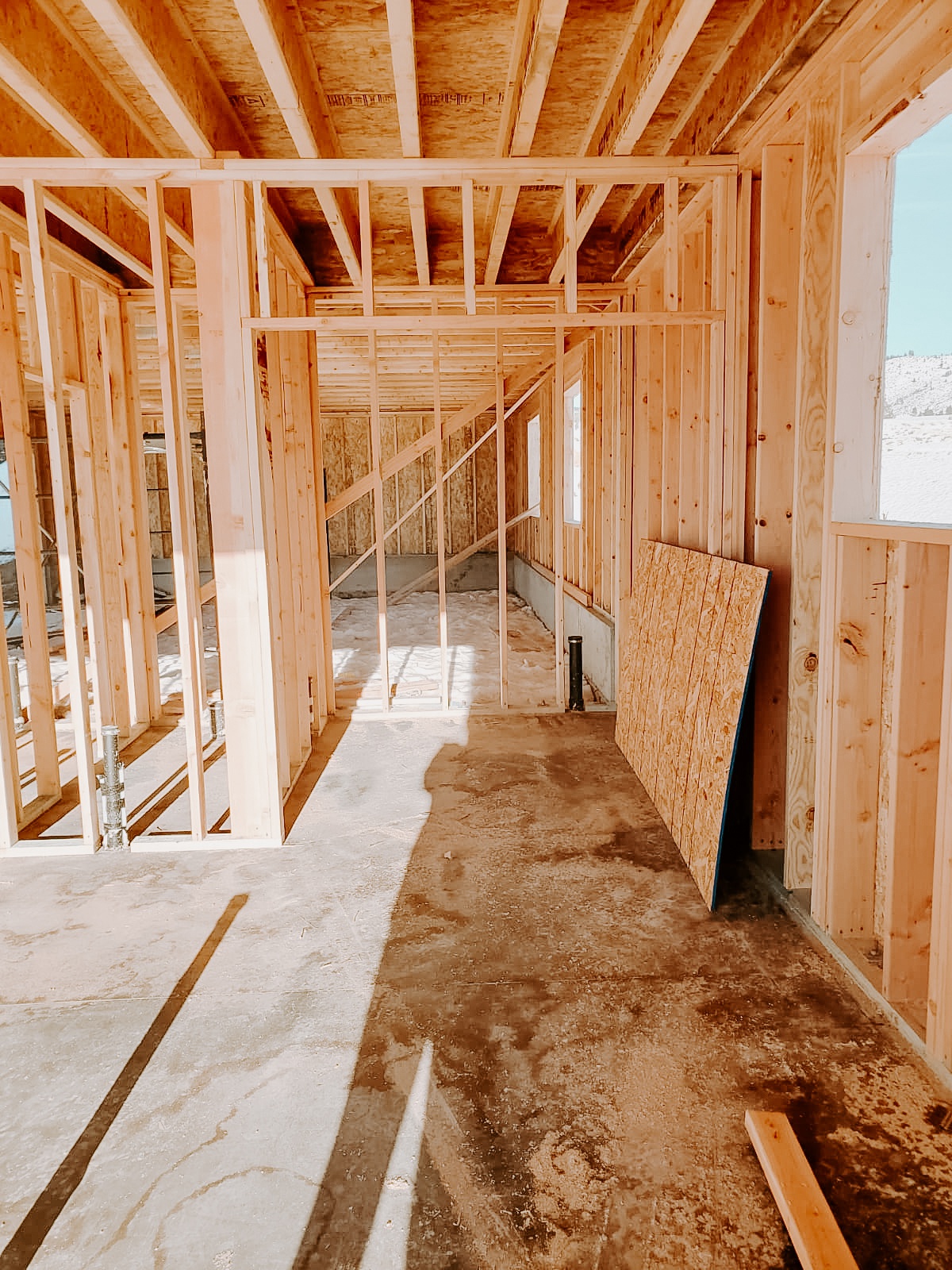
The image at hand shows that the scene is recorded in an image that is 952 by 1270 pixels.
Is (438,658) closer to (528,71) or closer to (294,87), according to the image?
(294,87)

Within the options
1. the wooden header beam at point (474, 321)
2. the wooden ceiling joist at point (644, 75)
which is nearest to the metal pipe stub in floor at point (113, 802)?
the wooden header beam at point (474, 321)

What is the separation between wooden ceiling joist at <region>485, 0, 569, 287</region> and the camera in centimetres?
279

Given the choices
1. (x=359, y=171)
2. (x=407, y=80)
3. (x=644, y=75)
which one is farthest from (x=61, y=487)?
(x=644, y=75)

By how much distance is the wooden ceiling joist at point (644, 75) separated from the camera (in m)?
2.76

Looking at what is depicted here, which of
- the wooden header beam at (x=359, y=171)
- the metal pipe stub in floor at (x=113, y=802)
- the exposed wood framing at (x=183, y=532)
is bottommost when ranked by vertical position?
the metal pipe stub in floor at (x=113, y=802)

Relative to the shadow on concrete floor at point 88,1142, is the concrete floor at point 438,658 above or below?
above

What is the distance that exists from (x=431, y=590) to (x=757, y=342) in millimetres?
11363

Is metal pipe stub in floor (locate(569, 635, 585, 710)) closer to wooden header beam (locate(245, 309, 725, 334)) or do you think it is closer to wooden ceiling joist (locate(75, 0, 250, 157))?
wooden header beam (locate(245, 309, 725, 334))

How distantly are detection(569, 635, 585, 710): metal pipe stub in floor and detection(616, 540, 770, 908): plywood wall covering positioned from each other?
94 centimetres

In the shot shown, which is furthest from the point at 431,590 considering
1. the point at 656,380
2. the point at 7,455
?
the point at 7,455

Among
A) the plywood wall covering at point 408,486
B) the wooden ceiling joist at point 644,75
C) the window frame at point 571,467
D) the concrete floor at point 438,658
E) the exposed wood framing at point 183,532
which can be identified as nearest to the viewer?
the wooden ceiling joist at point 644,75

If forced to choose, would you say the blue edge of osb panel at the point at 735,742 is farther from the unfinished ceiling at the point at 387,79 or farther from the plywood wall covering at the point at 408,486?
the plywood wall covering at the point at 408,486

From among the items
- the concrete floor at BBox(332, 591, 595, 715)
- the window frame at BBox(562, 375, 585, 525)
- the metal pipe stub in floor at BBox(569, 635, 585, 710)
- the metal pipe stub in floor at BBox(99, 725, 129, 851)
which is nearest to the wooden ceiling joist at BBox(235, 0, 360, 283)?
the metal pipe stub in floor at BBox(99, 725, 129, 851)

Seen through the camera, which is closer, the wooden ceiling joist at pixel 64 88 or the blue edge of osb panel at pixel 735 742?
the wooden ceiling joist at pixel 64 88
